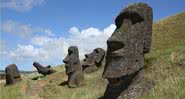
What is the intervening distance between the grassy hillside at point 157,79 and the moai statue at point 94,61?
2.68m

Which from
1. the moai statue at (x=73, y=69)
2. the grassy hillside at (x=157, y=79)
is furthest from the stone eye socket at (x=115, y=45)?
the moai statue at (x=73, y=69)

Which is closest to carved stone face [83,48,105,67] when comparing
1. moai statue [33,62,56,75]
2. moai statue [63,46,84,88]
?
moai statue [63,46,84,88]

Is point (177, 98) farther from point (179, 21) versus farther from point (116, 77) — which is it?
point (179, 21)

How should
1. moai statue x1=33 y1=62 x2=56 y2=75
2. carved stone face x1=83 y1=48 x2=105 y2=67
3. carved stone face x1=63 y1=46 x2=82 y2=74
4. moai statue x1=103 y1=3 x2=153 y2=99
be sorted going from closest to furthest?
moai statue x1=103 y1=3 x2=153 y2=99
carved stone face x1=63 y1=46 x2=82 y2=74
carved stone face x1=83 y1=48 x2=105 y2=67
moai statue x1=33 y1=62 x2=56 y2=75

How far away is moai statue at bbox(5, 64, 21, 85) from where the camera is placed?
32094 millimetres

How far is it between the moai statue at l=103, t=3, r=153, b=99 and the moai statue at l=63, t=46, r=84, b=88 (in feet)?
42.4

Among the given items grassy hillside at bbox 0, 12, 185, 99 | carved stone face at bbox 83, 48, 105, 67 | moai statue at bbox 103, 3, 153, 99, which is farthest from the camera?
carved stone face at bbox 83, 48, 105, 67

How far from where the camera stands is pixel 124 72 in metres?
12.4

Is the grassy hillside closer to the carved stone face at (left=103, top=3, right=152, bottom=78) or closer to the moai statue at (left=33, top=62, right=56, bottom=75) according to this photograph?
the carved stone face at (left=103, top=3, right=152, bottom=78)

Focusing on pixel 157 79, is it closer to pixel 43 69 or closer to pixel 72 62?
pixel 72 62

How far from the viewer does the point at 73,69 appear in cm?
2727

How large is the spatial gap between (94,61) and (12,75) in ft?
22.1

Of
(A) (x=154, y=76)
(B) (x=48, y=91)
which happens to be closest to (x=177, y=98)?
(A) (x=154, y=76)

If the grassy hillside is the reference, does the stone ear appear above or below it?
above
